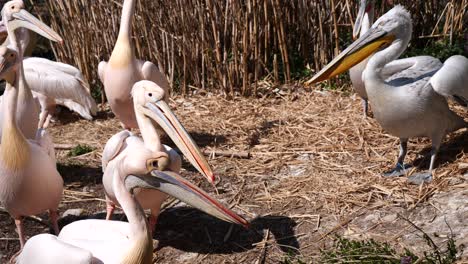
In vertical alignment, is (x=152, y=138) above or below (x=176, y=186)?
below

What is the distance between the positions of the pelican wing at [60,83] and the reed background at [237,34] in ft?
1.95

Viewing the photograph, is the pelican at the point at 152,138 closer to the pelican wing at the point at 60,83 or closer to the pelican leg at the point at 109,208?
the pelican leg at the point at 109,208

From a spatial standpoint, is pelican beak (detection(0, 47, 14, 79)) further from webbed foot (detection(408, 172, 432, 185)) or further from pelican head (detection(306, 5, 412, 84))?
webbed foot (detection(408, 172, 432, 185))

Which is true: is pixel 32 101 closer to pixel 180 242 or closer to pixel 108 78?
pixel 108 78

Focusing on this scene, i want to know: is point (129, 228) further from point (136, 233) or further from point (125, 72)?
point (125, 72)

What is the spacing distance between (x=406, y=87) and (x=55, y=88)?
311 centimetres

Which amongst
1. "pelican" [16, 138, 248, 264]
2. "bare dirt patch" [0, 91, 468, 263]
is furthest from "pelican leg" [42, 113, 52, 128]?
"pelican" [16, 138, 248, 264]

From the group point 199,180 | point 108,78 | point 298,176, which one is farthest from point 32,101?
point 298,176

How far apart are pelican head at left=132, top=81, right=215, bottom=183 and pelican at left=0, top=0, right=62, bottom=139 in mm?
877

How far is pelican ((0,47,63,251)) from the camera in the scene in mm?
3992

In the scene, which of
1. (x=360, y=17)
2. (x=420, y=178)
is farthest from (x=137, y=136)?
(x=360, y=17)

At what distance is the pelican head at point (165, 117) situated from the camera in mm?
3879

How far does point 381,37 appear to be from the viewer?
4.68 meters

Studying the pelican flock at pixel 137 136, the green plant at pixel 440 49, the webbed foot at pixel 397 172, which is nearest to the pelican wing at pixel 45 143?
the pelican flock at pixel 137 136
